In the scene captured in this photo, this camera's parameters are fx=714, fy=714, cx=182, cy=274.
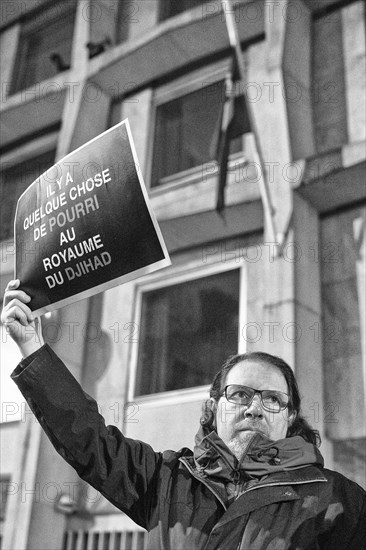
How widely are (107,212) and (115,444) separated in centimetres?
94

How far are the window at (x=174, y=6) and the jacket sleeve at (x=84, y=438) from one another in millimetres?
8604

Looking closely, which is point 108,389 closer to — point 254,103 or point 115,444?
point 254,103

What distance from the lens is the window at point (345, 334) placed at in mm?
6512

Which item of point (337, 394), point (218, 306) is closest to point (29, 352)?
point (337, 394)

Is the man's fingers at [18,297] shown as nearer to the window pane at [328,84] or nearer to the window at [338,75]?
the window at [338,75]

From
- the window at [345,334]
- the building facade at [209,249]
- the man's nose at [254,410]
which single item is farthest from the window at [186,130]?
the man's nose at [254,410]

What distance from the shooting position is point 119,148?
2.93m

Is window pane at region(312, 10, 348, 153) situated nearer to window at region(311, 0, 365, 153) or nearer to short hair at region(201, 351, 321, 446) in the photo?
window at region(311, 0, 365, 153)

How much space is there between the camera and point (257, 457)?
2.45 m

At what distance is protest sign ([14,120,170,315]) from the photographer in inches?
112

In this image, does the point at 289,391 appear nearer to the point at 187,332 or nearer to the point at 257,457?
the point at 257,457

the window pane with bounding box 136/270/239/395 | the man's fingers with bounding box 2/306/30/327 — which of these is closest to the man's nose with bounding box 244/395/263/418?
the man's fingers with bounding box 2/306/30/327

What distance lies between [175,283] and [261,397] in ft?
18.8

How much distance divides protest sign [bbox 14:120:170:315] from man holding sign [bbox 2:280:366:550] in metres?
0.30
